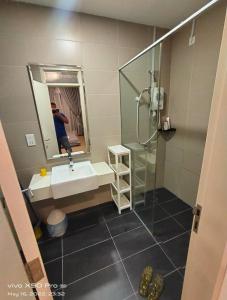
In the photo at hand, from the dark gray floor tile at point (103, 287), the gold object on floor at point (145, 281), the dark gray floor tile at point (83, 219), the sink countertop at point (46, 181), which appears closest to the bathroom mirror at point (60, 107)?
the sink countertop at point (46, 181)

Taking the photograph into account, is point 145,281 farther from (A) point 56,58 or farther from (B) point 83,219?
(A) point 56,58

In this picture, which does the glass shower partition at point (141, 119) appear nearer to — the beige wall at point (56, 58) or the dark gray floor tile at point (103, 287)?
the beige wall at point (56, 58)

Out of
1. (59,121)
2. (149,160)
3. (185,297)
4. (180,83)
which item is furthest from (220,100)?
(180,83)

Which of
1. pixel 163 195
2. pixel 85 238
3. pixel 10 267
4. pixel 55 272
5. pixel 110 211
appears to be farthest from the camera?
pixel 163 195

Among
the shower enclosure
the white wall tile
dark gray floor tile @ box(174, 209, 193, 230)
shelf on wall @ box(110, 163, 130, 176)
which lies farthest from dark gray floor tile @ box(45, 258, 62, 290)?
the white wall tile

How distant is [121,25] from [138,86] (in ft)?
2.36

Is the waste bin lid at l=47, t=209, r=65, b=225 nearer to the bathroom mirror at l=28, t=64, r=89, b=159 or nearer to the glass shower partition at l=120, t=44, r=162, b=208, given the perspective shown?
the bathroom mirror at l=28, t=64, r=89, b=159

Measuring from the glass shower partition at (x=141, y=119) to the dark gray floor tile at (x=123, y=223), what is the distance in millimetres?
204

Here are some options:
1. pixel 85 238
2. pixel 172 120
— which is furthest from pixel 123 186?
pixel 172 120

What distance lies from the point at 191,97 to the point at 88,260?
2.18 meters

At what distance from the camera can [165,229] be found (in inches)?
69.4

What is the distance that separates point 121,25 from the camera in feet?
5.65

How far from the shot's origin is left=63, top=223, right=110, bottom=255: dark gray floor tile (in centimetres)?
162

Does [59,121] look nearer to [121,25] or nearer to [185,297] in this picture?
[121,25]
